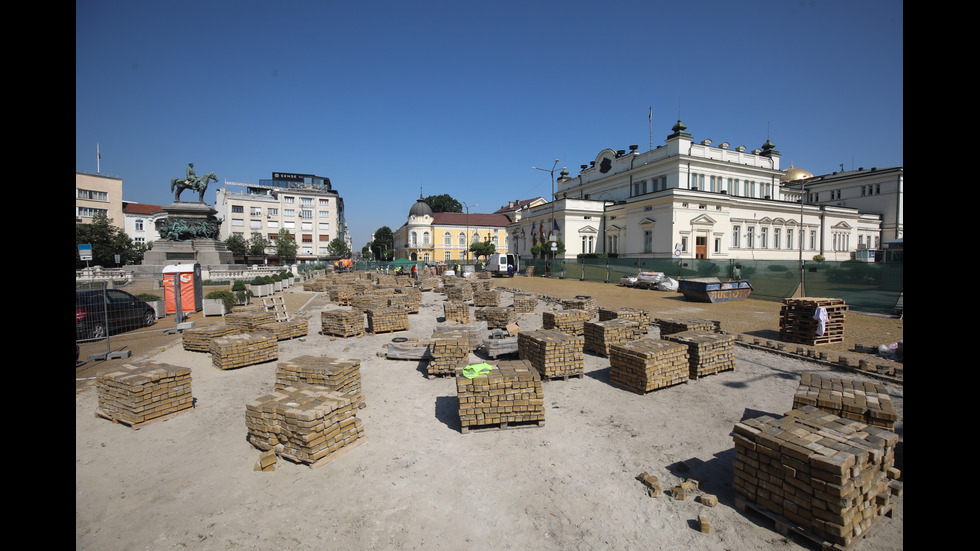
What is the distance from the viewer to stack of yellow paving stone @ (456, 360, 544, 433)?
6039 millimetres

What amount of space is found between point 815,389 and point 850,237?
2623 inches

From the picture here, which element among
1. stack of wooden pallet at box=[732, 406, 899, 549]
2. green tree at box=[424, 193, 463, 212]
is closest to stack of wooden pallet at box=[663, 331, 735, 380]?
stack of wooden pallet at box=[732, 406, 899, 549]

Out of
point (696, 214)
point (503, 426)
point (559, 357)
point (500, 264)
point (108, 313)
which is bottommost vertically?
point (503, 426)

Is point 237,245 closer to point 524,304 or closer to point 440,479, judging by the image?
point 524,304

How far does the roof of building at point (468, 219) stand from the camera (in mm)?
84562

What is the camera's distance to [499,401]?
6.07 metres

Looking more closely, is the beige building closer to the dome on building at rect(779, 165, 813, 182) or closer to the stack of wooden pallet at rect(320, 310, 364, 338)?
the stack of wooden pallet at rect(320, 310, 364, 338)

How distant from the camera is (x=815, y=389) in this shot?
573 centimetres

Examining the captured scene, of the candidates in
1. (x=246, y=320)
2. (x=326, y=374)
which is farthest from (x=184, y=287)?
(x=326, y=374)

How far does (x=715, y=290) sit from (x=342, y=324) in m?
18.8

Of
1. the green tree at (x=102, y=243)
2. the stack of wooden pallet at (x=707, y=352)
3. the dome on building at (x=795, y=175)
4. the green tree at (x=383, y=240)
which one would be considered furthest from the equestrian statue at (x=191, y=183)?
the dome on building at (x=795, y=175)

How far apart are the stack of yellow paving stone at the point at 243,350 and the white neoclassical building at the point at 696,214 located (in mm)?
41350

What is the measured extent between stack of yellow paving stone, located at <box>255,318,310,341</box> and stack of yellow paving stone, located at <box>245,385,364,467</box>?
7229mm

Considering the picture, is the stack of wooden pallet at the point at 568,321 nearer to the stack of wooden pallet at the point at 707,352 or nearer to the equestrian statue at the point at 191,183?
the stack of wooden pallet at the point at 707,352
